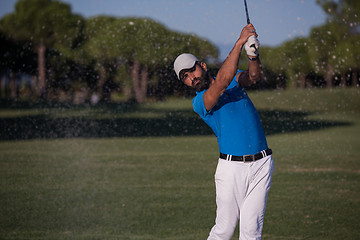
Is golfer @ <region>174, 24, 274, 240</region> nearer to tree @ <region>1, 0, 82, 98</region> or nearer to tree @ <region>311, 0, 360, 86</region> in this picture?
tree @ <region>311, 0, 360, 86</region>


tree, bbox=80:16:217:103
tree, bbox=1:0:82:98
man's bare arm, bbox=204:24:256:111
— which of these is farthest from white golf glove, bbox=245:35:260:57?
tree, bbox=1:0:82:98

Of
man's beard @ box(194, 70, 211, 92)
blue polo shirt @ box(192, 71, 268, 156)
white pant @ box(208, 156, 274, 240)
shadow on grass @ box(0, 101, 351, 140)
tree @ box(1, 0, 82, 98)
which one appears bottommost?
shadow on grass @ box(0, 101, 351, 140)

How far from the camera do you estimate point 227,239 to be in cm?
473

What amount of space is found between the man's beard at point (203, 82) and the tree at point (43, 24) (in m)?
53.1

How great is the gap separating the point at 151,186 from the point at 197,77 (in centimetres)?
601

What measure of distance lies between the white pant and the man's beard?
0.67 m

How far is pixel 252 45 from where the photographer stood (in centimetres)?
416

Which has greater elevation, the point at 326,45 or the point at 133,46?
the point at 133,46

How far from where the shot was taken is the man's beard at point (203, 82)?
4.58 m

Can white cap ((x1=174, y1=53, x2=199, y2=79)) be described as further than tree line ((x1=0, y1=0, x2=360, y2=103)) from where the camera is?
No

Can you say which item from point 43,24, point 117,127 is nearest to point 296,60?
point 117,127

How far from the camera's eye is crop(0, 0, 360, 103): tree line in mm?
39669

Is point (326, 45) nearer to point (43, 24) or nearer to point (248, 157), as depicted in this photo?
point (43, 24)

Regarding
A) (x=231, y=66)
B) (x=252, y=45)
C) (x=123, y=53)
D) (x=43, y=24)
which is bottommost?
(x=231, y=66)
